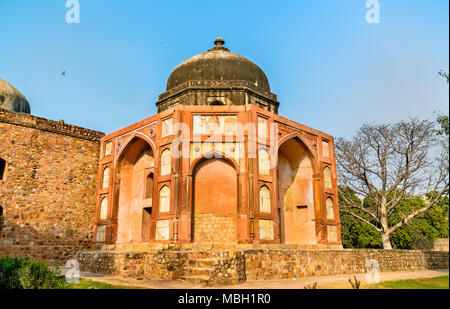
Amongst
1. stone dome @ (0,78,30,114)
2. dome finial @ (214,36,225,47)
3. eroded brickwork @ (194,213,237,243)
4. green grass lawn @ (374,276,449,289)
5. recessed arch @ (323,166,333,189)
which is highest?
dome finial @ (214,36,225,47)

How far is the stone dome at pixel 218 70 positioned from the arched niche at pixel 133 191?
10.1 feet

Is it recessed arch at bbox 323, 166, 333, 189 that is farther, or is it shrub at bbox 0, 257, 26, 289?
recessed arch at bbox 323, 166, 333, 189

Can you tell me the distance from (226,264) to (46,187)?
27.3 ft

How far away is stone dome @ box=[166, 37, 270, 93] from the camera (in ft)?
45.5

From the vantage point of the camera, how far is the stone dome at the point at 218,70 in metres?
13.9

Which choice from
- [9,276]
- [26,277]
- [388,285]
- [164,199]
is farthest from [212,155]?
[9,276]

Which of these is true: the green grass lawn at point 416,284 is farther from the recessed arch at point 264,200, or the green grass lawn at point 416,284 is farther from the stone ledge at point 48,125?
the stone ledge at point 48,125

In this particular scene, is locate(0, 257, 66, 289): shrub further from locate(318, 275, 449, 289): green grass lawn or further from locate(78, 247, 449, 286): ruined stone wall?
locate(318, 275, 449, 289): green grass lawn

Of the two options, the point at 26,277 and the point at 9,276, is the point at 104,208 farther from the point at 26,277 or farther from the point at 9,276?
the point at 26,277

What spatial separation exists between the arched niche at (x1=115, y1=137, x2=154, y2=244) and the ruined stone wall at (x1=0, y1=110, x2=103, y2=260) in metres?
1.78

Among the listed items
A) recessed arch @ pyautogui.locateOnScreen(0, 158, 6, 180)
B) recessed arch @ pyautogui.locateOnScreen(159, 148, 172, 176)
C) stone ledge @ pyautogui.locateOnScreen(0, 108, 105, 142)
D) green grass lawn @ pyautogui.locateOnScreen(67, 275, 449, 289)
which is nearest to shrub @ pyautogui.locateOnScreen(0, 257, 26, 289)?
green grass lawn @ pyautogui.locateOnScreen(67, 275, 449, 289)

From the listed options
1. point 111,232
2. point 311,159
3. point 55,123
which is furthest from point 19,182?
point 311,159

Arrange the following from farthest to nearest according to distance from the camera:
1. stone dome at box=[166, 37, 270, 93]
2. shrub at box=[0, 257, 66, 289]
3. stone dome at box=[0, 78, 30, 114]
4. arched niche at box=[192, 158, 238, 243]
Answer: stone dome at box=[0, 78, 30, 114], stone dome at box=[166, 37, 270, 93], arched niche at box=[192, 158, 238, 243], shrub at box=[0, 257, 66, 289]

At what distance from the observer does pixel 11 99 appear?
15297 millimetres
